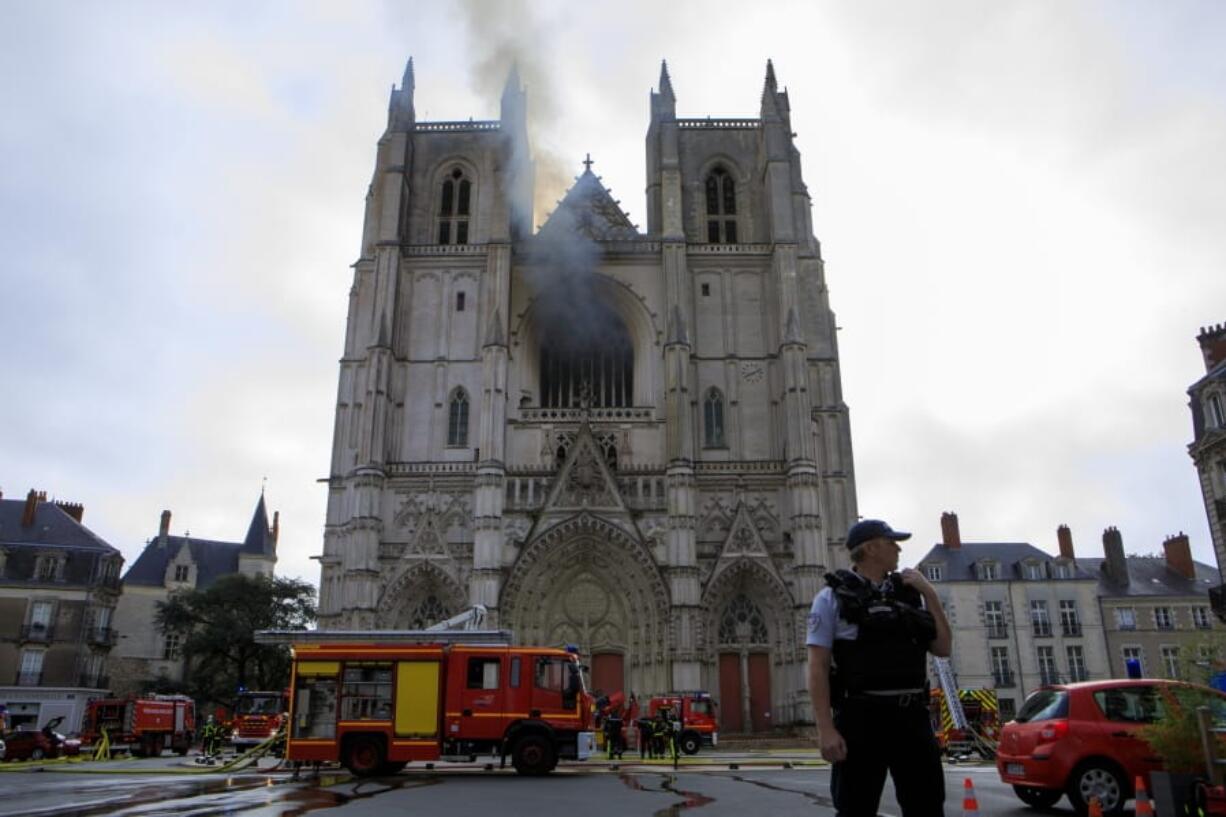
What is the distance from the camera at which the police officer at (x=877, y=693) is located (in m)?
4.01

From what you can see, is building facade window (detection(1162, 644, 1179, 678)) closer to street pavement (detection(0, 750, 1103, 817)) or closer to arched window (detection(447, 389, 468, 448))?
street pavement (detection(0, 750, 1103, 817))

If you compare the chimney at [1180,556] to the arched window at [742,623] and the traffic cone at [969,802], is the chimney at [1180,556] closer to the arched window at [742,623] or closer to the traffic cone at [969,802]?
the arched window at [742,623]

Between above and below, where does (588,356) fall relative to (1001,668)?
above

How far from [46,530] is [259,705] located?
2116 cm

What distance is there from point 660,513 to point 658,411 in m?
4.27

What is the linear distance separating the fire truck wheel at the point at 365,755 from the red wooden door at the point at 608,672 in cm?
1633

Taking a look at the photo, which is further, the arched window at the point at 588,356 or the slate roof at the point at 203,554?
the slate roof at the point at 203,554

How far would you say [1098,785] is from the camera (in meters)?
8.72

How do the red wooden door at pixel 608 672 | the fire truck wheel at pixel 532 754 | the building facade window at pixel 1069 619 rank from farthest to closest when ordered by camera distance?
1. the building facade window at pixel 1069 619
2. the red wooden door at pixel 608 672
3. the fire truck wheel at pixel 532 754

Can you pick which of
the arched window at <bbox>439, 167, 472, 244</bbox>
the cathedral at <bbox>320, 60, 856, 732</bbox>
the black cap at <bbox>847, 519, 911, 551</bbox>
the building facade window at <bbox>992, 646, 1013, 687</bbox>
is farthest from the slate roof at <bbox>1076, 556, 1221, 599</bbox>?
the black cap at <bbox>847, 519, 911, 551</bbox>

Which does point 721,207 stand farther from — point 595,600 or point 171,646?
point 171,646

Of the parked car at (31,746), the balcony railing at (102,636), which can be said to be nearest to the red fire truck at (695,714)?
the parked car at (31,746)

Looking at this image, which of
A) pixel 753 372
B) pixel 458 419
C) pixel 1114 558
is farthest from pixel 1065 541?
pixel 458 419

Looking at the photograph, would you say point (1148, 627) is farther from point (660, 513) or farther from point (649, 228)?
point (649, 228)
